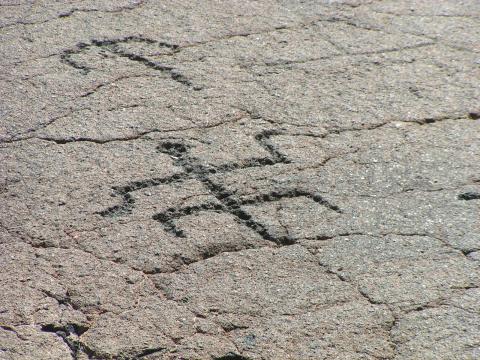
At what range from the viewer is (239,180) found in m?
3.27

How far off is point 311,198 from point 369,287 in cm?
53

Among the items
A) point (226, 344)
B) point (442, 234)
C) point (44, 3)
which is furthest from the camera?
point (44, 3)

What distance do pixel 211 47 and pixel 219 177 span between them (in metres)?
1.20

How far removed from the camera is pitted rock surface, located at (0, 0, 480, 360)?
2.58 metres

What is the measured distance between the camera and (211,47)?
430 centimetres

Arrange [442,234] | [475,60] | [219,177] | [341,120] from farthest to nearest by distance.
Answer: [475,60]
[341,120]
[219,177]
[442,234]

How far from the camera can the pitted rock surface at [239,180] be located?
2.58 m

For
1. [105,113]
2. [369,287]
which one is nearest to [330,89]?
[105,113]

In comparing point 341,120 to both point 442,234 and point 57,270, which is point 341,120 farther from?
point 57,270

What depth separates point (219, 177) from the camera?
129 inches

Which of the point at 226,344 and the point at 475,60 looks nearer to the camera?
the point at 226,344

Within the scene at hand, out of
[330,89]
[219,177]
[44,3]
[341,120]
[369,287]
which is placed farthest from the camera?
[44,3]

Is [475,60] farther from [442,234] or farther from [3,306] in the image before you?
[3,306]

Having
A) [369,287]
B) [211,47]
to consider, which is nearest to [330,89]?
[211,47]
